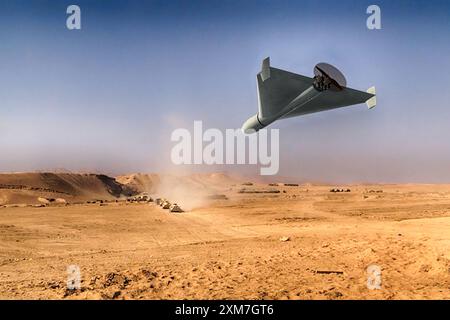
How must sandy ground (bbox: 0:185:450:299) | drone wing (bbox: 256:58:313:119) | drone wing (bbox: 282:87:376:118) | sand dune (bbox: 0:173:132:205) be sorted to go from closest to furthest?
1. sandy ground (bbox: 0:185:450:299)
2. drone wing (bbox: 256:58:313:119)
3. drone wing (bbox: 282:87:376:118)
4. sand dune (bbox: 0:173:132:205)

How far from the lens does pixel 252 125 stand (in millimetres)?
13008

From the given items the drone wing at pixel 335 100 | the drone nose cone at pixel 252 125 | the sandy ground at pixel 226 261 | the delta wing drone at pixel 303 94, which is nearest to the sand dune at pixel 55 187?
the sandy ground at pixel 226 261

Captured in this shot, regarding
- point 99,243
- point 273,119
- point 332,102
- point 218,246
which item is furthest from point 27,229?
point 332,102

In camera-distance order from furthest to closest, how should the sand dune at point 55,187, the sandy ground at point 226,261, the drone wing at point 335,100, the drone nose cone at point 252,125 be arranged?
the sand dune at point 55,187 < the drone nose cone at point 252,125 < the drone wing at point 335,100 < the sandy ground at point 226,261

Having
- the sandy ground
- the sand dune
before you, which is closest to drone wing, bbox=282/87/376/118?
the sandy ground

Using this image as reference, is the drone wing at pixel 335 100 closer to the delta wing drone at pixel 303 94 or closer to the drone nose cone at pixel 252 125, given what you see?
the delta wing drone at pixel 303 94

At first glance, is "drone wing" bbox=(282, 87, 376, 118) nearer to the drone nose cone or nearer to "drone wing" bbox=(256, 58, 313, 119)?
"drone wing" bbox=(256, 58, 313, 119)

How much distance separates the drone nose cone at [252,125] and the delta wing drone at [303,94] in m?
0.34

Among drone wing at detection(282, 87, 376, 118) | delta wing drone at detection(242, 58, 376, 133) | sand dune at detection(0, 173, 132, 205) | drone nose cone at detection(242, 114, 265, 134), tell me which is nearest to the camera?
delta wing drone at detection(242, 58, 376, 133)

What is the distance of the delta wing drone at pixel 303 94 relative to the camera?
1135cm

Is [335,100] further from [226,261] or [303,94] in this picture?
[226,261]

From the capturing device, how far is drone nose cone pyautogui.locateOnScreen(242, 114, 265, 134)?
12.9m

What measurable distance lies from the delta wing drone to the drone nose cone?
34cm

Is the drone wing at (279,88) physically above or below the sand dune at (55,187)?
above
